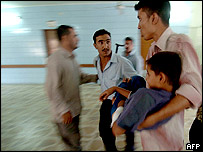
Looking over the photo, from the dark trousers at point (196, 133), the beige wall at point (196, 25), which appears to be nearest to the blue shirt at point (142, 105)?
the dark trousers at point (196, 133)

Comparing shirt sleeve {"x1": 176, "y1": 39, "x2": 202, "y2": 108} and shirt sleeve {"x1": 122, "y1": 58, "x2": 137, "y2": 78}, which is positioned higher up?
shirt sleeve {"x1": 176, "y1": 39, "x2": 202, "y2": 108}

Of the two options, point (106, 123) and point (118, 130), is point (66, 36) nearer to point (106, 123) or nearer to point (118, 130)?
point (106, 123)

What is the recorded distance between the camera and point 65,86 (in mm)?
1845

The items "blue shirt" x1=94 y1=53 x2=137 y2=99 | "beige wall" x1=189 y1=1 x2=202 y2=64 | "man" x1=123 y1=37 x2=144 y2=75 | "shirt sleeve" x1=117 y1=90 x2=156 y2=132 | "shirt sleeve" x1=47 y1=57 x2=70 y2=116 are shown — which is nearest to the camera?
"shirt sleeve" x1=117 y1=90 x2=156 y2=132

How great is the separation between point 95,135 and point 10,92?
467cm

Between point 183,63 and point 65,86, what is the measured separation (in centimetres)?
132

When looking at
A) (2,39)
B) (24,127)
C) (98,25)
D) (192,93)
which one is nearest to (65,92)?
(192,93)

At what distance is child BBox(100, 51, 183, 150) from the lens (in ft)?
2.64

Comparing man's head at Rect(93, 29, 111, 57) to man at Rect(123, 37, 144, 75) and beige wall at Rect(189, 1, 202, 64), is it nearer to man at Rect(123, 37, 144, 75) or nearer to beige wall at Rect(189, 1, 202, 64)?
man at Rect(123, 37, 144, 75)

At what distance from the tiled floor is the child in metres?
1.83

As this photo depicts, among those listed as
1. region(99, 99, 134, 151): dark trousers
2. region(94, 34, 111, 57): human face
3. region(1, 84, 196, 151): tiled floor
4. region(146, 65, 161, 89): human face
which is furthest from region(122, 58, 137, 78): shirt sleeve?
region(1, 84, 196, 151): tiled floor

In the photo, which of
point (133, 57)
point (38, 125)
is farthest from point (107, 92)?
point (38, 125)

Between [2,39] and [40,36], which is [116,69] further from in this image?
[2,39]

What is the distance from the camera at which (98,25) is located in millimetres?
6426
